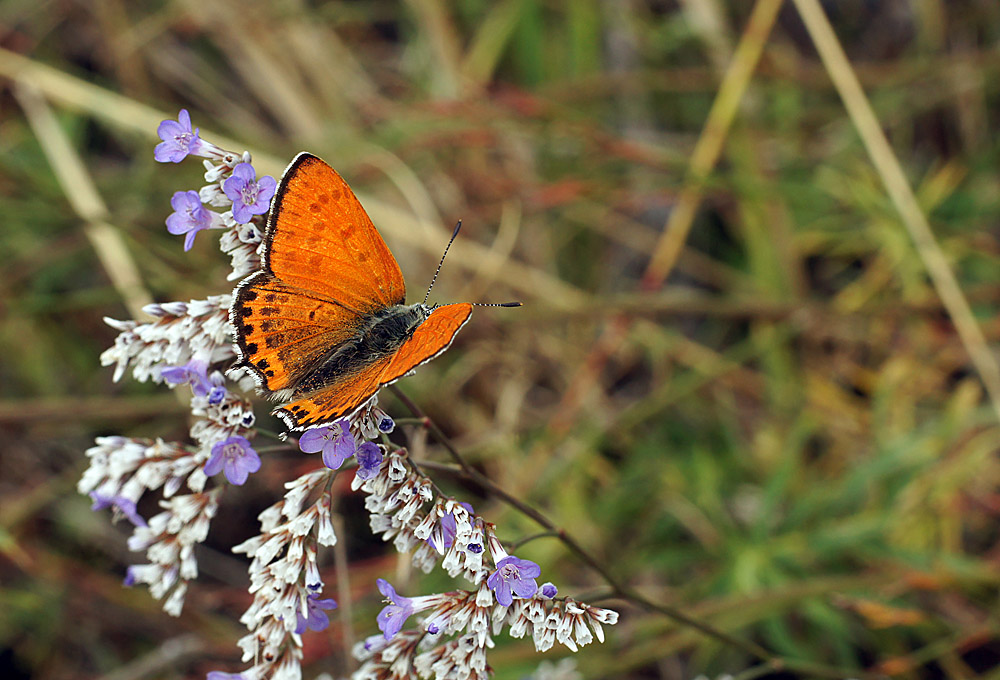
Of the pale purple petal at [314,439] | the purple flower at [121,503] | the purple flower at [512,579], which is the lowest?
the purple flower at [512,579]

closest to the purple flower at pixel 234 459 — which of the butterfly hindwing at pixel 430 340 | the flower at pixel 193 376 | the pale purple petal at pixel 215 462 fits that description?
the pale purple petal at pixel 215 462

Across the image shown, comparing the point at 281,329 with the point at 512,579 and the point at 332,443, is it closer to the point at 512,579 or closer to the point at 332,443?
the point at 332,443

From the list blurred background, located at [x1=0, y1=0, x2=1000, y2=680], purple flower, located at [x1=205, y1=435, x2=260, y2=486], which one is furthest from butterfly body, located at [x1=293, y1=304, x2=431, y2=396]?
blurred background, located at [x1=0, y1=0, x2=1000, y2=680]

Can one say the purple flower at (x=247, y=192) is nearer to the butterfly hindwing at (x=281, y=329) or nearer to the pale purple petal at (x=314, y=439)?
the butterfly hindwing at (x=281, y=329)

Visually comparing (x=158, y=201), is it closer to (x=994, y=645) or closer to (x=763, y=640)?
(x=763, y=640)

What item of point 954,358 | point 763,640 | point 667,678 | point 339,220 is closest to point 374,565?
point 667,678

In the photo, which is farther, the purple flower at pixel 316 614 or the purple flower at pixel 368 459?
the purple flower at pixel 316 614

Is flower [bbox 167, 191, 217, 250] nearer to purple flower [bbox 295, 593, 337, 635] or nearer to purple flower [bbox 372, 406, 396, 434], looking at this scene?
purple flower [bbox 372, 406, 396, 434]
